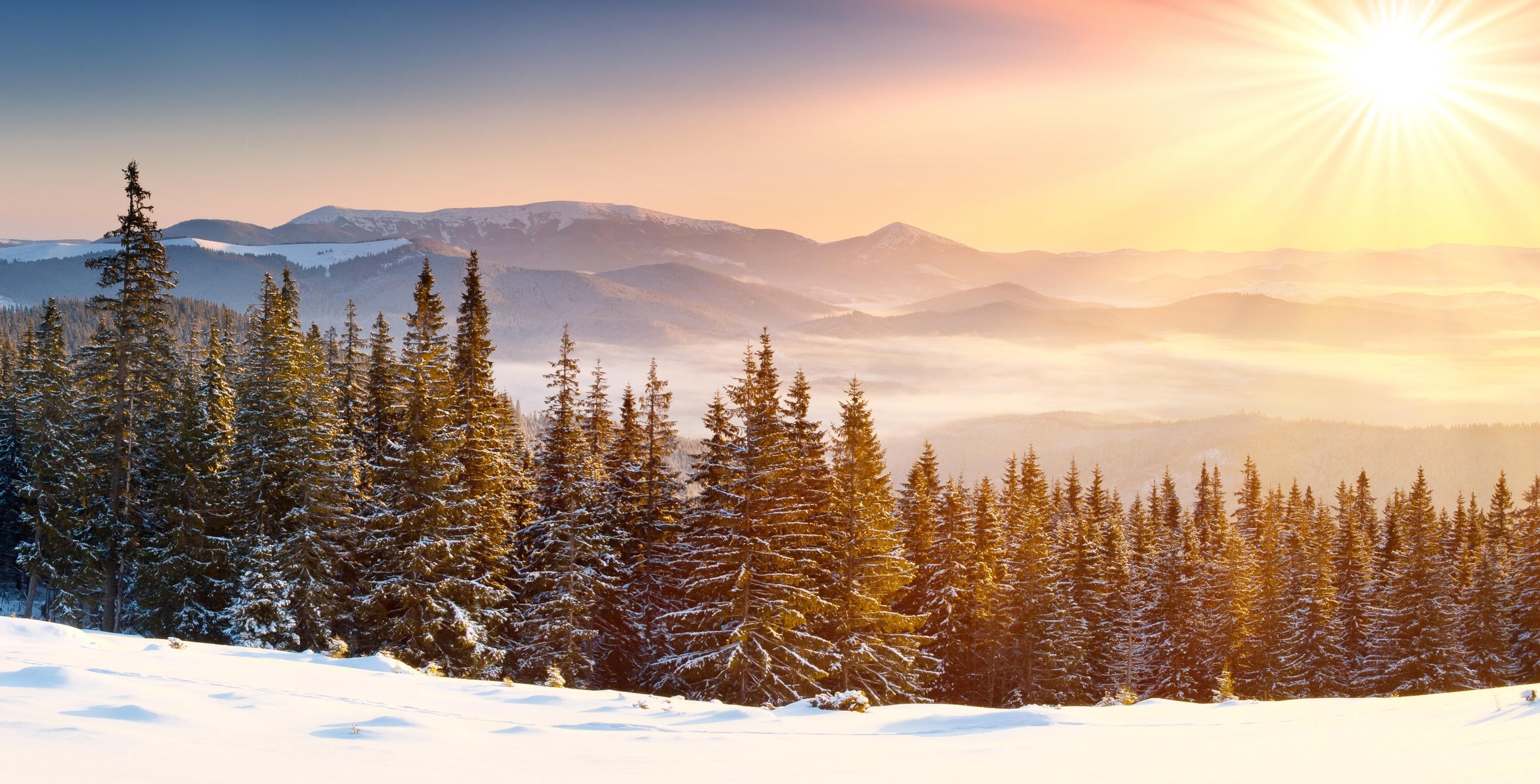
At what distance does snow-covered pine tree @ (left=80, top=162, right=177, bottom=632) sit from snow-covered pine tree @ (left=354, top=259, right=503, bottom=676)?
1115 cm

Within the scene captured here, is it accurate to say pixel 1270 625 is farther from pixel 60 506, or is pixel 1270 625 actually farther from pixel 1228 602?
pixel 60 506

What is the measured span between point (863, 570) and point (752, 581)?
534 centimetres

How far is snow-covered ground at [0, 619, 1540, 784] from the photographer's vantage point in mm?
7105

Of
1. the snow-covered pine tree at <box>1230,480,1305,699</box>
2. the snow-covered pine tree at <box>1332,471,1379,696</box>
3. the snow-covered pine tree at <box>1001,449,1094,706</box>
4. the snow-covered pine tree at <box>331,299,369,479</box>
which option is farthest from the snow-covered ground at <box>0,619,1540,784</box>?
the snow-covered pine tree at <box>1332,471,1379,696</box>

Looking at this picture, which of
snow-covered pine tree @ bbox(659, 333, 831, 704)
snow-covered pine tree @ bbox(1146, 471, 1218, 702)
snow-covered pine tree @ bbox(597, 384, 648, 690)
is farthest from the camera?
snow-covered pine tree @ bbox(1146, 471, 1218, 702)

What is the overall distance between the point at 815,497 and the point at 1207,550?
4315 centimetres

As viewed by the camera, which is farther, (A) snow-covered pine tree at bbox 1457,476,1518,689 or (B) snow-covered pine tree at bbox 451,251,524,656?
(A) snow-covered pine tree at bbox 1457,476,1518,689

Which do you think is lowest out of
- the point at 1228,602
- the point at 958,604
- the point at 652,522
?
the point at 1228,602

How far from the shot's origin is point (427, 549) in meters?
29.5

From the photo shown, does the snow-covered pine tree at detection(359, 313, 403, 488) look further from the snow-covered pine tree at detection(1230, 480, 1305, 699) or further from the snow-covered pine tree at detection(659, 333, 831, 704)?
the snow-covered pine tree at detection(1230, 480, 1305, 699)

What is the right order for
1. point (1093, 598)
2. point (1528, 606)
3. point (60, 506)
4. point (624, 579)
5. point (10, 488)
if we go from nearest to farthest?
point (60, 506)
point (624, 579)
point (10, 488)
point (1528, 606)
point (1093, 598)

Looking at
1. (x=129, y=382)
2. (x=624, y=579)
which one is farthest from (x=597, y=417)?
(x=129, y=382)

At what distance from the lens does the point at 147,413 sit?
119 ft

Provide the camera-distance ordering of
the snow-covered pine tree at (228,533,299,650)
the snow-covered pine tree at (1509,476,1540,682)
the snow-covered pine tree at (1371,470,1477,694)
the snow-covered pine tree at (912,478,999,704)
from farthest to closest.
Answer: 1. the snow-covered pine tree at (1509,476,1540,682)
2. the snow-covered pine tree at (1371,470,1477,694)
3. the snow-covered pine tree at (912,478,999,704)
4. the snow-covered pine tree at (228,533,299,650)
